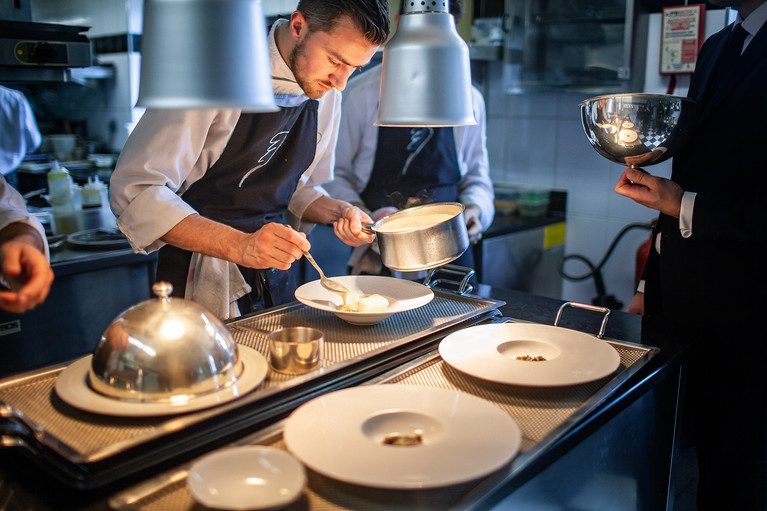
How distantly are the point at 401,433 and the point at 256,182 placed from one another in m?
0.97

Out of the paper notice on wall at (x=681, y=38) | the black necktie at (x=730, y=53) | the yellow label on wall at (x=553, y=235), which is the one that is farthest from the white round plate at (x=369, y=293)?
the yellow label on wall at (x=553, y=235)

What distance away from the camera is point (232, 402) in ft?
3.49

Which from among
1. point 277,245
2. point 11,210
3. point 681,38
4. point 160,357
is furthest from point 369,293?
point 681,38

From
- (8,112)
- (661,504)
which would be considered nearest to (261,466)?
(661,504)

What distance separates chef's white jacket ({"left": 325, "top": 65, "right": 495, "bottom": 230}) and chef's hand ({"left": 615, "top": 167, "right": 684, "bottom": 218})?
1143mm

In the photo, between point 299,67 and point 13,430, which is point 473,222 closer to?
point 299,67

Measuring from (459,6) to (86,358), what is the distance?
2.04m

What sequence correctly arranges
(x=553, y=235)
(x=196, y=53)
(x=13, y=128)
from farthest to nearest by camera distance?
(x=13, y=128)
(x=553, y=235)
(x=196, y=53)

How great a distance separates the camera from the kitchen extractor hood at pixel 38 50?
2.34m

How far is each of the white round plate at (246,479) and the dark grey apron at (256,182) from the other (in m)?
0.95

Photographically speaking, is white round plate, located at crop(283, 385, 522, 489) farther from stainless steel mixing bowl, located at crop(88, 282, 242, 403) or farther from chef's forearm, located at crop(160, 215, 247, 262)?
chef's forearm, located at crop(160, 215, 247, 262)

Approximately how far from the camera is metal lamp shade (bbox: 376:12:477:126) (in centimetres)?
116

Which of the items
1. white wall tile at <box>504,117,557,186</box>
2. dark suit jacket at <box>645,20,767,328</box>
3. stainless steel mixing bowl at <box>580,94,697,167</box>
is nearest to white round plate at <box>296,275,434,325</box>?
stainless steel mixing bowl at <box>580,94,697,167</box>

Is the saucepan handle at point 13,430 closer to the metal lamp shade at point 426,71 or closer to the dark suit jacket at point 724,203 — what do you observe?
the metal lamp shade at point 426,71
